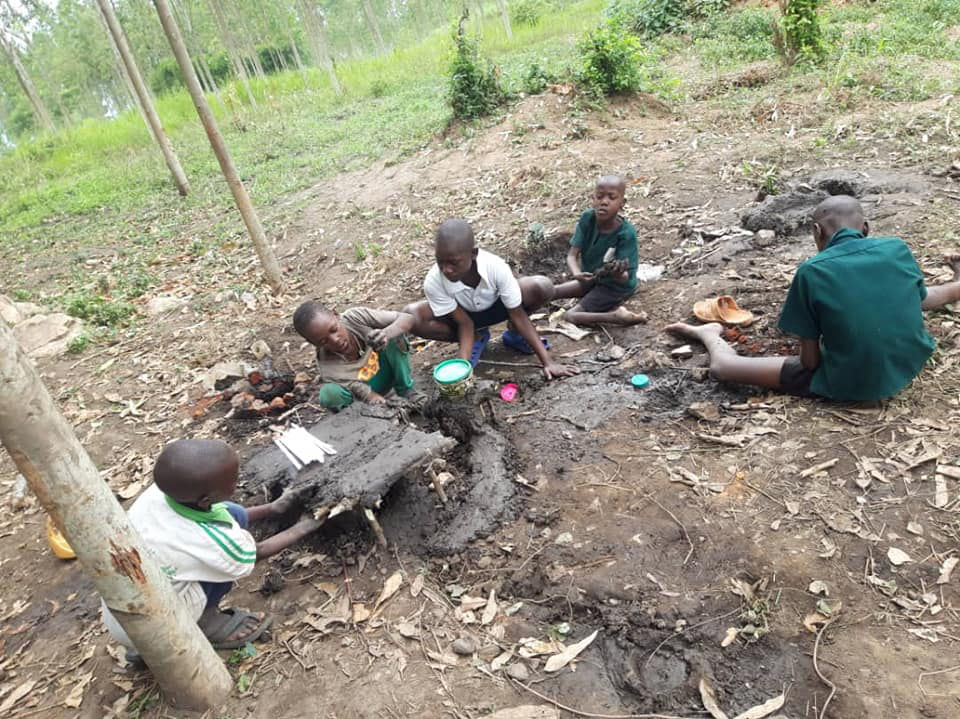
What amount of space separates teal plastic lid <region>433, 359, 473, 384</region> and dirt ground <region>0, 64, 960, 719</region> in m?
A: 0.42

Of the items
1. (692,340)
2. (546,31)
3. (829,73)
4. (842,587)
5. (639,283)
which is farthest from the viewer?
(546,31)

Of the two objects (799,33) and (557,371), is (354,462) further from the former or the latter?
(799,33)

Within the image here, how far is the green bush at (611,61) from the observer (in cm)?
771

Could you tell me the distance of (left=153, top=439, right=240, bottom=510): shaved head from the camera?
2066 millimetres

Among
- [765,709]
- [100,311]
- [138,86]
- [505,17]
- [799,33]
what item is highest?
[505,17]

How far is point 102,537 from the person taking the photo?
5.45ft

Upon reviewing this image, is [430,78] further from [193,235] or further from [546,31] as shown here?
[193,235]

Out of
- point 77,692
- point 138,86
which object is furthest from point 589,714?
point 138,86

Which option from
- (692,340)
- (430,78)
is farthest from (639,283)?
(430,78)

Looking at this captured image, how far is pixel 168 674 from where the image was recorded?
1960mm

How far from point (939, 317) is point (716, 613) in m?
2.39

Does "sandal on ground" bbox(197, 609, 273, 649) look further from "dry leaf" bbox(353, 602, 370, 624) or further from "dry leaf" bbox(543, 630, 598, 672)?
"dry leaf" bbox(543, 630, 598, 672)

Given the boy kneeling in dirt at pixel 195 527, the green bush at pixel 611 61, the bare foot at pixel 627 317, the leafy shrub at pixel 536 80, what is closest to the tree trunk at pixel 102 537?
the boy kneeling in dirt at pixel 195 527

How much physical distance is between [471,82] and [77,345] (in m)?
6.17
